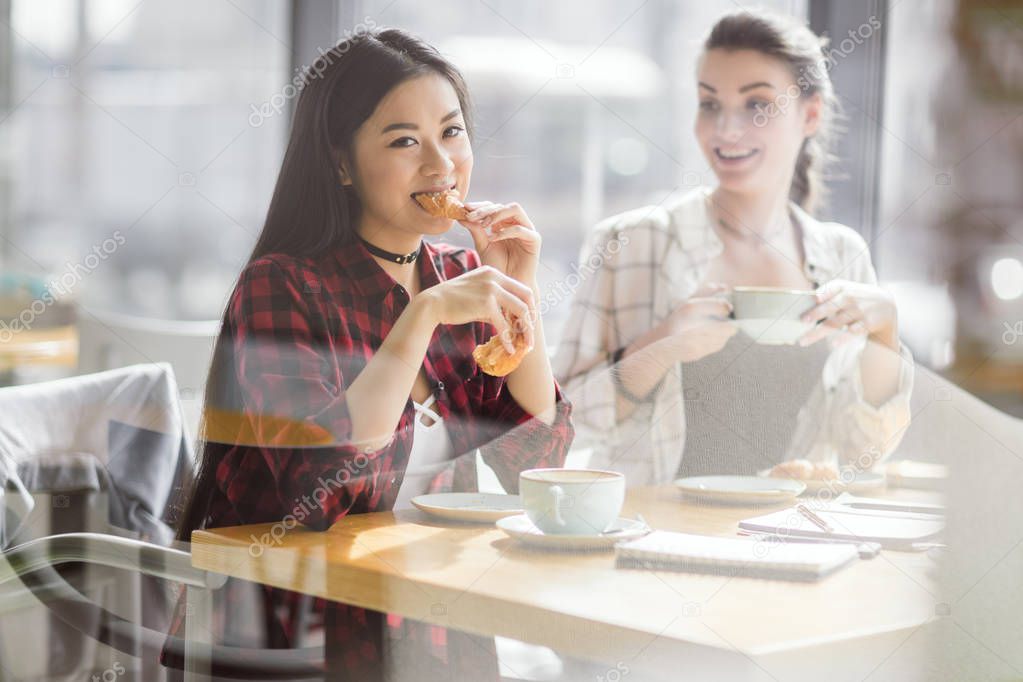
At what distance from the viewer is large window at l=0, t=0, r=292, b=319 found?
108 centimetres

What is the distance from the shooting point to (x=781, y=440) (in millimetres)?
856

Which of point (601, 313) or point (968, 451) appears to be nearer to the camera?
point (968, 451)

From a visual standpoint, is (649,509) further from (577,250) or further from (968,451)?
(577,250)

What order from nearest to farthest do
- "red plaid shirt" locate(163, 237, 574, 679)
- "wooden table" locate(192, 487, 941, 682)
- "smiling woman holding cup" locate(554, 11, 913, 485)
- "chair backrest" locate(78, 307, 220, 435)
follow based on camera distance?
"wooden table" locate(192, 487, 941, 682), "red plaid shirt" locate(163, 237, 574, 679), "smiling woman holding cup" locate(554, 11, 913, 485), "chair backrest" locate(78, 307, 220, 435)

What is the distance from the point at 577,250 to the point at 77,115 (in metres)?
0.58

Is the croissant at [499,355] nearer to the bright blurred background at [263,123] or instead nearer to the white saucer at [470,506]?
the white saucer at [470,506]

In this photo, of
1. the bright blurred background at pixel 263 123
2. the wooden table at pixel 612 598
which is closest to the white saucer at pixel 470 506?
the wooden table at pixel 612 598

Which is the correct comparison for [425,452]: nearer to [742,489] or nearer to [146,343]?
[742,489]

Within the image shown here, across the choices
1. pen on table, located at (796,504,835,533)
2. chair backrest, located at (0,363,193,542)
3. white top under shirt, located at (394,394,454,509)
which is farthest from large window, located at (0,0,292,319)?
pen on table, located at (796,504,835,533)

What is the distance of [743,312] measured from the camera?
30.2 inches

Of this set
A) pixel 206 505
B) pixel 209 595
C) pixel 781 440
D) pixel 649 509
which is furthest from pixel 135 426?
pixel 781 440

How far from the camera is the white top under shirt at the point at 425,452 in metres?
0.72

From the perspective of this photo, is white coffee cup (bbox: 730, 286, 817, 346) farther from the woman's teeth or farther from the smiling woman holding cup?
the woman's teeth

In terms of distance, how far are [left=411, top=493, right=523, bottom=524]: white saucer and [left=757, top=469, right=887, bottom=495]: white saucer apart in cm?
19
